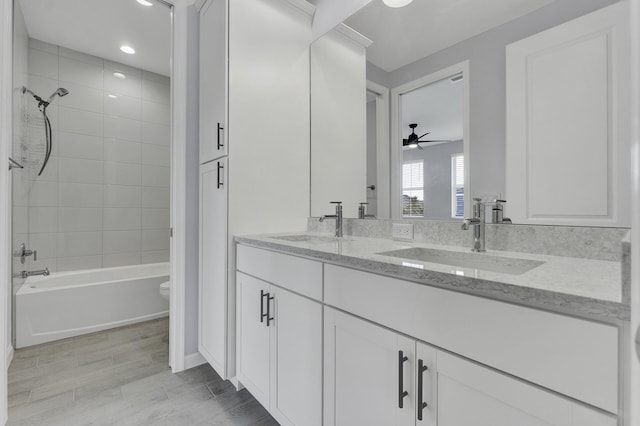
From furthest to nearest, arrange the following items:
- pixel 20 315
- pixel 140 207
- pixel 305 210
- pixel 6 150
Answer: pixel 140 207 → pixel 20 315 → pixel 305 210 → pixel 6 150

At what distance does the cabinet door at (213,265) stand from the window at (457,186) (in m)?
1.10

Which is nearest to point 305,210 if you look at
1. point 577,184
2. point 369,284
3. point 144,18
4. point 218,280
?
point 218,280

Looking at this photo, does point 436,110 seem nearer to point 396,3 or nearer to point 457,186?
point 457,186

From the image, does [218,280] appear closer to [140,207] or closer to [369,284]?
[369,284]

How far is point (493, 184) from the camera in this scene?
3.93ft

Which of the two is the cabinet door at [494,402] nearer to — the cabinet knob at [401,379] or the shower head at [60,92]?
the cabinet knob at [401,379]

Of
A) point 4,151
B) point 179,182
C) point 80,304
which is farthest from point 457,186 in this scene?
point 80,304

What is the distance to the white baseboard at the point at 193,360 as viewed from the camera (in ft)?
6.42

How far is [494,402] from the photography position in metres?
0.68

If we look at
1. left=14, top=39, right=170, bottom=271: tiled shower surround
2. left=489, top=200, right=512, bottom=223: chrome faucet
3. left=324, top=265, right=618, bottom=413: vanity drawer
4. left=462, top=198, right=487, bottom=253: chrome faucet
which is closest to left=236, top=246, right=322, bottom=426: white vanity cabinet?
left=324, top=265, right=618, bottom=413: vanity drawer

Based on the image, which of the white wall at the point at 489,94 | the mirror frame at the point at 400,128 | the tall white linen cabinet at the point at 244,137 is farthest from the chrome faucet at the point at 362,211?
the white wall at the point at 489,94

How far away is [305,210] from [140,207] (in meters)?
2.36

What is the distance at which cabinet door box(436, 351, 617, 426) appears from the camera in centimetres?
58

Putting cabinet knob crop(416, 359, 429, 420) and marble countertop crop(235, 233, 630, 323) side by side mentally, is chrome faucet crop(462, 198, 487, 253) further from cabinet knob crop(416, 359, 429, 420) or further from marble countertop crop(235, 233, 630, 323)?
cabinet knob crop(416, 359, 429, 420)
